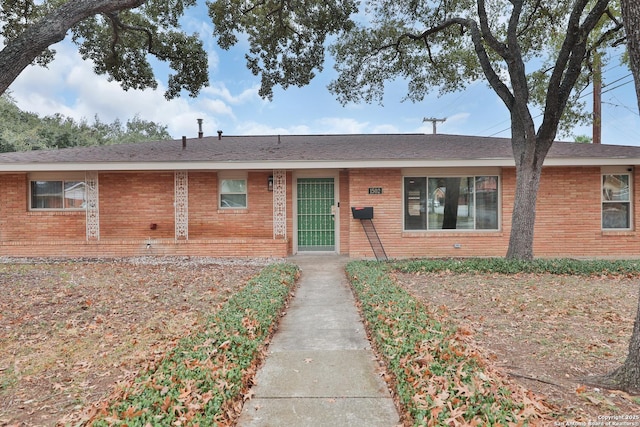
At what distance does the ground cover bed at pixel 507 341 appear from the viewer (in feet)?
9.01

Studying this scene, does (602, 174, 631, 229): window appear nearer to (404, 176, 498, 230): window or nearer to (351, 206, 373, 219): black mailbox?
(404, 176, 498, 230): window

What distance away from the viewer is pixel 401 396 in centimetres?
295

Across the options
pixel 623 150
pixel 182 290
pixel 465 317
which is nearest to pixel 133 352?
pixel 182 290

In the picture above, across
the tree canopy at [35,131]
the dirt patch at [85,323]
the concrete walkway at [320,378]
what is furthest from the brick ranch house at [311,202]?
the tree canopy at [35,131]

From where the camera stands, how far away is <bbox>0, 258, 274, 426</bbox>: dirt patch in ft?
10.7

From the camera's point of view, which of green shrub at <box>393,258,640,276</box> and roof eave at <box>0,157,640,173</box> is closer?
green shrub at <box>393,258,640,276</box>

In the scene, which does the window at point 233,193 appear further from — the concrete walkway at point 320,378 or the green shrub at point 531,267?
the concrete walkway at point 320,378

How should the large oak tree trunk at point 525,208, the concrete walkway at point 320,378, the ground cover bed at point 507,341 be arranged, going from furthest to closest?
the large oak tree trunk at point 525,208, the concrete walkway at point 320,378, the ground cover bed at point 507,341

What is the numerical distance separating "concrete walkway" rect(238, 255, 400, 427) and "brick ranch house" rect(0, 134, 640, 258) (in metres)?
5.49

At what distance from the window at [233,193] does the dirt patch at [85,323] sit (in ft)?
8.67

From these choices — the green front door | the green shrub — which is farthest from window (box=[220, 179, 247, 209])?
the green shrub

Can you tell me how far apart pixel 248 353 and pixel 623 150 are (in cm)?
1253

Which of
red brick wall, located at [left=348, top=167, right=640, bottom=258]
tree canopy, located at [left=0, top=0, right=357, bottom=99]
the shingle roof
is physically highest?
tree canopy, located at [left=0, top=0, right=357, bottom=99]

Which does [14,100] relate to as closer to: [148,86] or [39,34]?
[148,86]
